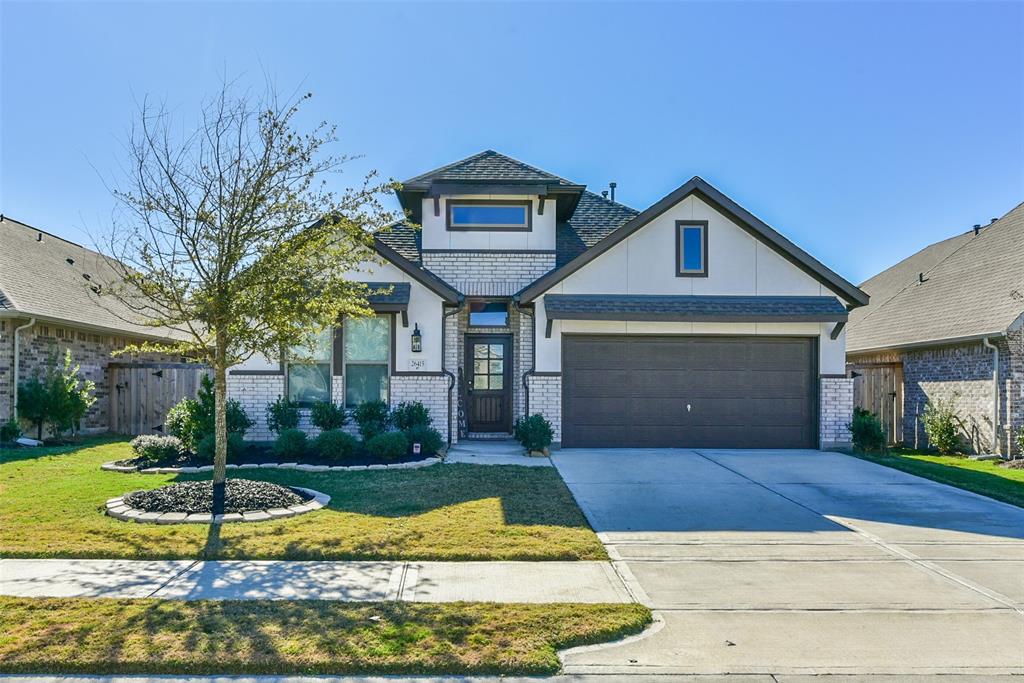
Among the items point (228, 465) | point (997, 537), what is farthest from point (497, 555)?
point (228, 465)

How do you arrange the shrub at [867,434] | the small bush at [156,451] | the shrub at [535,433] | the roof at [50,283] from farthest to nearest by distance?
the roof at [50,283], the shrub at [867,434], the shrub at [535,433], the small bush at [156,451]

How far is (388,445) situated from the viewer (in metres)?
11.7

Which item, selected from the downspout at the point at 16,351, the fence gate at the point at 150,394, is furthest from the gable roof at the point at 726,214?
the downspout at the point at 16,351

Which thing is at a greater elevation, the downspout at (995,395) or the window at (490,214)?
the window at (490,214)

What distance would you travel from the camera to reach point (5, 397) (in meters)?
14.4

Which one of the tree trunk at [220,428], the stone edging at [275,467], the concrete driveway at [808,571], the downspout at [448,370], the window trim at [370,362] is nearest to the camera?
the concrete driveway at [808,571]

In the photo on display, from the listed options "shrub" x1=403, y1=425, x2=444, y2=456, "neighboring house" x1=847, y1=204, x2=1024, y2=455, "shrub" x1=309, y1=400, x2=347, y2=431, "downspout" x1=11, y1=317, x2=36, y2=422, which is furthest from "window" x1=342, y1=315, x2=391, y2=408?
"neighboring house" x1=847, y1=204, x2=1024, y2=455

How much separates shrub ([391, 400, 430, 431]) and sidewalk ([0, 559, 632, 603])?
6743 mm

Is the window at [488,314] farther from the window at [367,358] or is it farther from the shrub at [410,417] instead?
the shrub at [410,417]

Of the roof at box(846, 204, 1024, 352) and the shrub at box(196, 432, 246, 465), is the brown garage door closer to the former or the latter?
the roof at box(846, 204, 1024, 352)

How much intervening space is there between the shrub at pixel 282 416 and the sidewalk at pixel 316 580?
675 centimetres

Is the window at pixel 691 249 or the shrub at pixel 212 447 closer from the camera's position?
the shrub at pixel 212 447

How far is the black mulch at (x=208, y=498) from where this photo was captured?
819 cm

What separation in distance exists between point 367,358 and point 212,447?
346 centimetres
